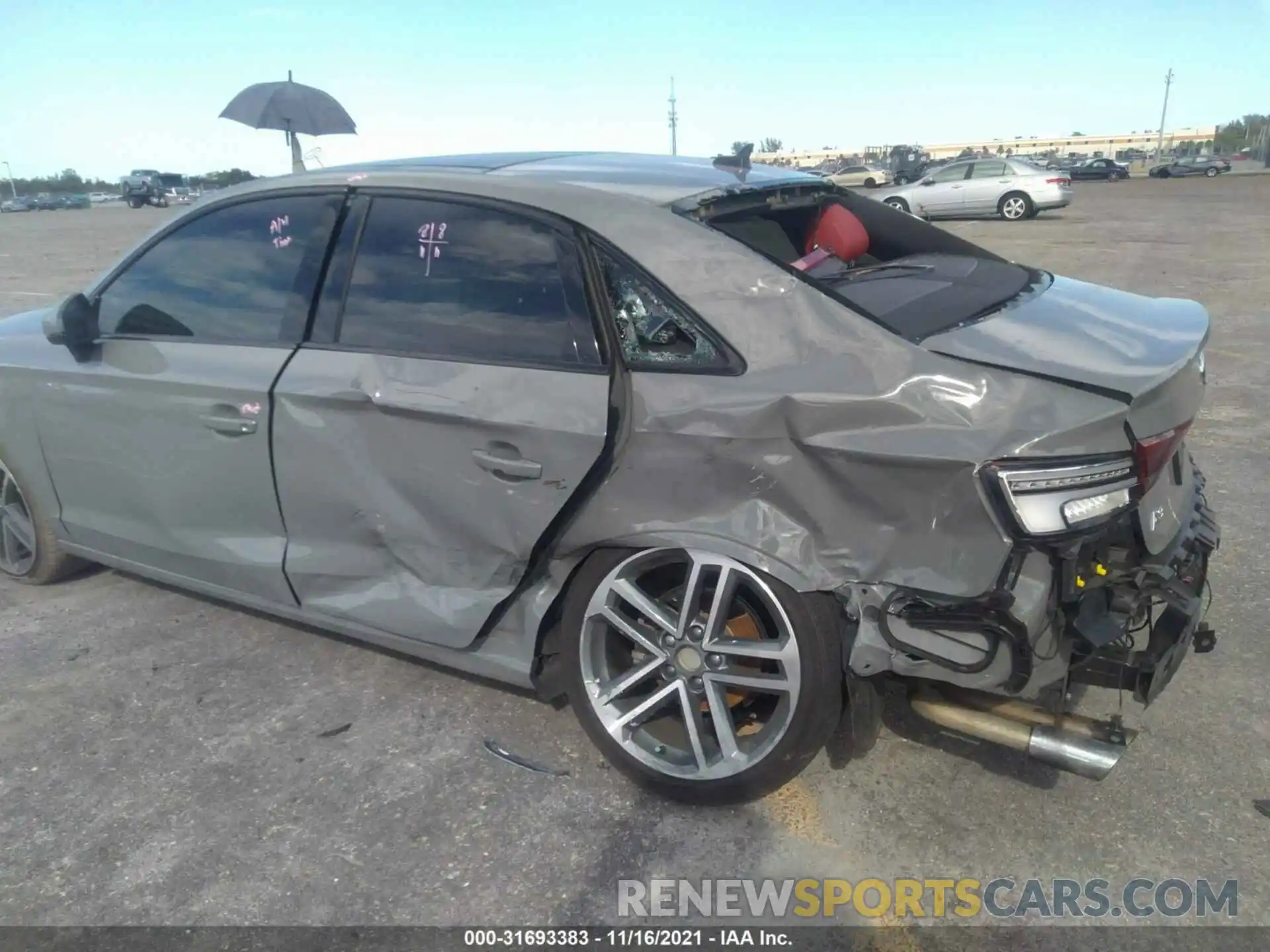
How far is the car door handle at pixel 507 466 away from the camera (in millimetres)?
2592

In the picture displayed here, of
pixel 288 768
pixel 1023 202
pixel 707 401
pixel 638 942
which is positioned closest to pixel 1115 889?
pixel 638 942

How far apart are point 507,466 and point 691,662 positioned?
727mm

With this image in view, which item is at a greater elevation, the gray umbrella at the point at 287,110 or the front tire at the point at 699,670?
the gray umbrella at the point at 287,110

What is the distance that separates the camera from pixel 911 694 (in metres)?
2.57

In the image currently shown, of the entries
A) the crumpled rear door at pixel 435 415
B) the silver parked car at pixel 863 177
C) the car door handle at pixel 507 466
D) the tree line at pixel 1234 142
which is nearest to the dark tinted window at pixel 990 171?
the silver parked car at pixel 863 177

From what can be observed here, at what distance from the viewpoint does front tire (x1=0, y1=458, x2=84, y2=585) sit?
3951 mm

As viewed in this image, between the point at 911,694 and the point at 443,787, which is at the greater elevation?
the point at 911,694

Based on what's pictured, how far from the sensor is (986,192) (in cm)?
2272

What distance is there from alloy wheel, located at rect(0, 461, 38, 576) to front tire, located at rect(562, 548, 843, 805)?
106 inches

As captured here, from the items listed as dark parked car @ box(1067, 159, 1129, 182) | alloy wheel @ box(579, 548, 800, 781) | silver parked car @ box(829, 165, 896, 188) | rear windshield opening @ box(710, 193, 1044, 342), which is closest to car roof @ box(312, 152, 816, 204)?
rear windshield opening @ box(710, 193, 1044, 342)

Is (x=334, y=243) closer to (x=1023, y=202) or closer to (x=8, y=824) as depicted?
(x=8, y=824)

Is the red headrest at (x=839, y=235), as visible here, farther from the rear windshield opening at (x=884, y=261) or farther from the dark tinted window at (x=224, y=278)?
the dark tinted window at (x=224, y=278)

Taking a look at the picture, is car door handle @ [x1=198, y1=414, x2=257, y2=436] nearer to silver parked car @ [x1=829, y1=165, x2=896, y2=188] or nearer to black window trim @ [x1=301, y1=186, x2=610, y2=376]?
black window trim @ [x1=301, y1=186, x2=610, y2=376]

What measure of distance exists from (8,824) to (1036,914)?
2.69 meters
